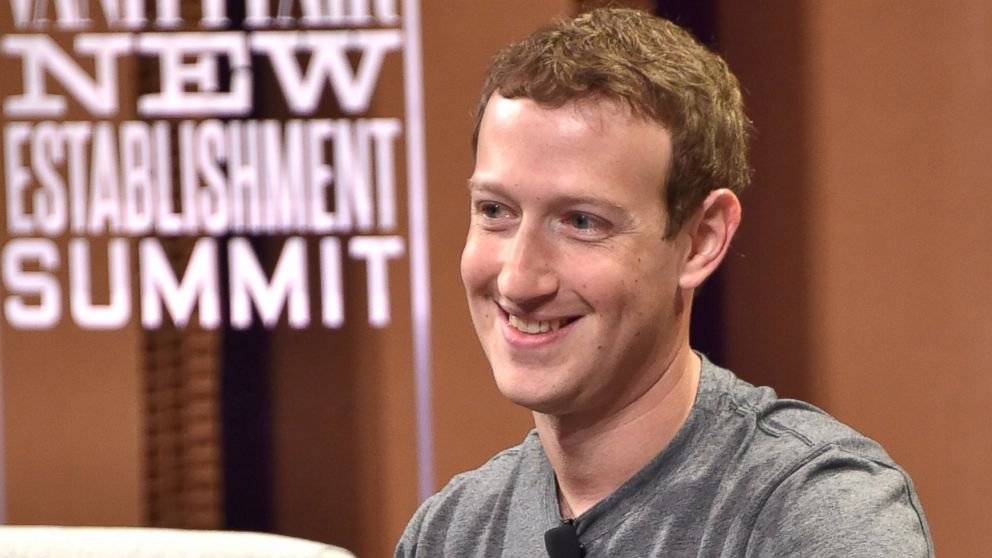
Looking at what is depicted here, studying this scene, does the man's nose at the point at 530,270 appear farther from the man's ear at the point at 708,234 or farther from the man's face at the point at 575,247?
the man's ear at the point at 708,234

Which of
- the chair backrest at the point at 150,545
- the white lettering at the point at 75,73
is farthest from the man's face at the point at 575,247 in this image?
the white lettering at the point at 75,73

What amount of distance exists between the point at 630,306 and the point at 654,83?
221mm

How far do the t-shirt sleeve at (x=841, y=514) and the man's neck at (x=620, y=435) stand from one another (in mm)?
152

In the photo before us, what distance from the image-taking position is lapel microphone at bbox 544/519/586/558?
1274mm

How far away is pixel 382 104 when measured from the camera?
9.14 ft

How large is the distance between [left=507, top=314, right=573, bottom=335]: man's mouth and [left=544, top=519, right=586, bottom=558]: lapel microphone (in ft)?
0.67

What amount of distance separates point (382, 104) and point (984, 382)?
4.75 ft

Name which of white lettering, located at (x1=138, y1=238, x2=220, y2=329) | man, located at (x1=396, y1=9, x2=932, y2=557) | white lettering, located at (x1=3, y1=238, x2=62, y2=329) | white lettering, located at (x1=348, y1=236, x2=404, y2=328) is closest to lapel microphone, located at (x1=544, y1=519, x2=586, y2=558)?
man, located at (x1=396, y1=9, x2=932, y2=557)

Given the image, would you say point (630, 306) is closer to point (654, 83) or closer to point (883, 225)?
point (654, 83)

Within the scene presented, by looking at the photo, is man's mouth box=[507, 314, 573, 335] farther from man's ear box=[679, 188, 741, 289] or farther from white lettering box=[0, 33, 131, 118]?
white lettering box=[0, 33, 131, 118]

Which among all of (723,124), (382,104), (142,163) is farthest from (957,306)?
(142,163)

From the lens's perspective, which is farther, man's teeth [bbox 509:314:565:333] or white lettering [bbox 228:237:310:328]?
white lettering [bbox 228:237:310:328]

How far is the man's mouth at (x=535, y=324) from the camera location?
125 cm

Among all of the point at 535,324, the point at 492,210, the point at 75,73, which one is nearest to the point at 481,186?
the point at 492,210
